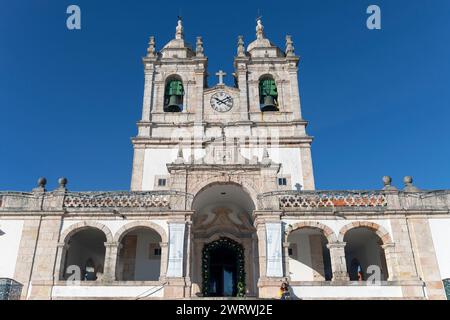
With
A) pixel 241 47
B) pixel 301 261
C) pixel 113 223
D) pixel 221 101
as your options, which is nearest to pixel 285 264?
pixel 301 261

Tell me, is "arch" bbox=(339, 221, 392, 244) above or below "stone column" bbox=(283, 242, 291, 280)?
above

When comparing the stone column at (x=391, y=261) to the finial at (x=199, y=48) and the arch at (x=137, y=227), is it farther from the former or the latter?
the finial at (x=199, y=48)

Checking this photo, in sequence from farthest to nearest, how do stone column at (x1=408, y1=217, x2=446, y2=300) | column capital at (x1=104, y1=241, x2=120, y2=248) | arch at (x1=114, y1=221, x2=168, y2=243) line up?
1. arch at (x1=114, y1=221, x2=168, y2=243)
2. column capital at (x1=104, y1=241, x2=120, y2=248)
3. stone column at (x1=408, y1=217, x2=446, y2=300)

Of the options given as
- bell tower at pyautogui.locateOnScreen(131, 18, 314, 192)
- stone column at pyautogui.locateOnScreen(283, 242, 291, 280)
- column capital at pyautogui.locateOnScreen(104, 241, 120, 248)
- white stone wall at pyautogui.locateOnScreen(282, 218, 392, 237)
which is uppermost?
bell tower at pyautogui.locateOnScreen(131, 18, 314, 192)

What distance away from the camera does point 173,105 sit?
24453 millimetres

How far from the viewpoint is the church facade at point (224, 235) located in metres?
14.2

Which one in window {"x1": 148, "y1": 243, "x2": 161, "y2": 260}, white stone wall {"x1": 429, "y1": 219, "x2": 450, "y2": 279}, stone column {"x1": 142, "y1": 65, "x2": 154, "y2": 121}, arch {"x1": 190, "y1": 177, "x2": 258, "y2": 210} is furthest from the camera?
stone column {"x1": 142, "y1": 65, "x2": 154, "y2": 121}

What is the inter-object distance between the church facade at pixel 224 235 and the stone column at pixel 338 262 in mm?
40

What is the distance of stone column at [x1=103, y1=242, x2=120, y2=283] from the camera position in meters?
14.4

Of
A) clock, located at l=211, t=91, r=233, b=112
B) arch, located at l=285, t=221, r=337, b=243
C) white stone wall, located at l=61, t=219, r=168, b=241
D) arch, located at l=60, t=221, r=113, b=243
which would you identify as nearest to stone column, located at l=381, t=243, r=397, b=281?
arch, located at l=285, t=221, r=337, b=243

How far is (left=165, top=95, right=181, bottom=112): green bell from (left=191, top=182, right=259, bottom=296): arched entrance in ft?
27.1

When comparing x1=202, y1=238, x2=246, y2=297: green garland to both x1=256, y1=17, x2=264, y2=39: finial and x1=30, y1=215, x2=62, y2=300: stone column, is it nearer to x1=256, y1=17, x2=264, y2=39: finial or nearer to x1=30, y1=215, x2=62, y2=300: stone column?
x1=30, y1=215, x2=62, y2=300: stone column
